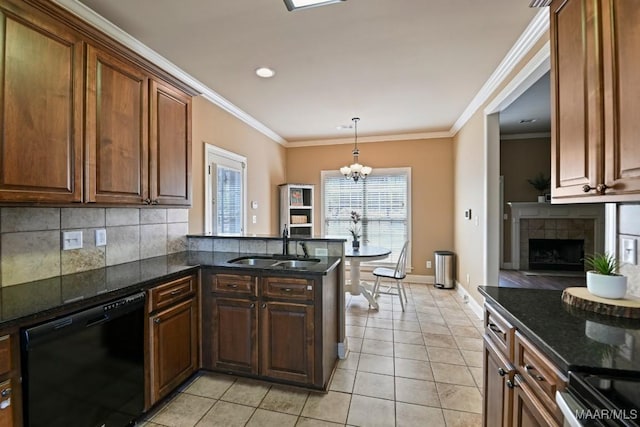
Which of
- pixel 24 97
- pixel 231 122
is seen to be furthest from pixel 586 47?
pixel 231 122

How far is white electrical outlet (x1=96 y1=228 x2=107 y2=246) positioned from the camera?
2150mm

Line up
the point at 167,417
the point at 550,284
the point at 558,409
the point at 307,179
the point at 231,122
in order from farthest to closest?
the point at 307,179 < the point at 550,284 < the point at 231,122 < the point at 167,417 < the point at 558,409

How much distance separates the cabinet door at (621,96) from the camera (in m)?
1.05

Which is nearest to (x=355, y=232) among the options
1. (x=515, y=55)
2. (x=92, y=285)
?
(x=515, y=55)

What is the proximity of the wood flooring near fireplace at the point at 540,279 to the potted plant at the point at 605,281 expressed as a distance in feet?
13.4

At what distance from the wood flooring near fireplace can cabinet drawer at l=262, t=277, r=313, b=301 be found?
432 cm

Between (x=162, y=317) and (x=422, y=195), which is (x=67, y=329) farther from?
(x=422, y=195)

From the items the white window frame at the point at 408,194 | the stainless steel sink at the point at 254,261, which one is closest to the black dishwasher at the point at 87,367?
the stainless steel sink at the point at 254,261

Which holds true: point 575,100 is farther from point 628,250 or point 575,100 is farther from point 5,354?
point 5,354

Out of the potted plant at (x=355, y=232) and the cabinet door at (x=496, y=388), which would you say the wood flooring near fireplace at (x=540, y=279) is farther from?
the cabinet door at (x=496, y=388)

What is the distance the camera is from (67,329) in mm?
1391

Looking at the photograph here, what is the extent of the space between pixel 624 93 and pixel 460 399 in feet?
6.76

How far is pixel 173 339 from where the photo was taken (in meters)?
2.07

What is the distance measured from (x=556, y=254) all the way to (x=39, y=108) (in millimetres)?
8224
